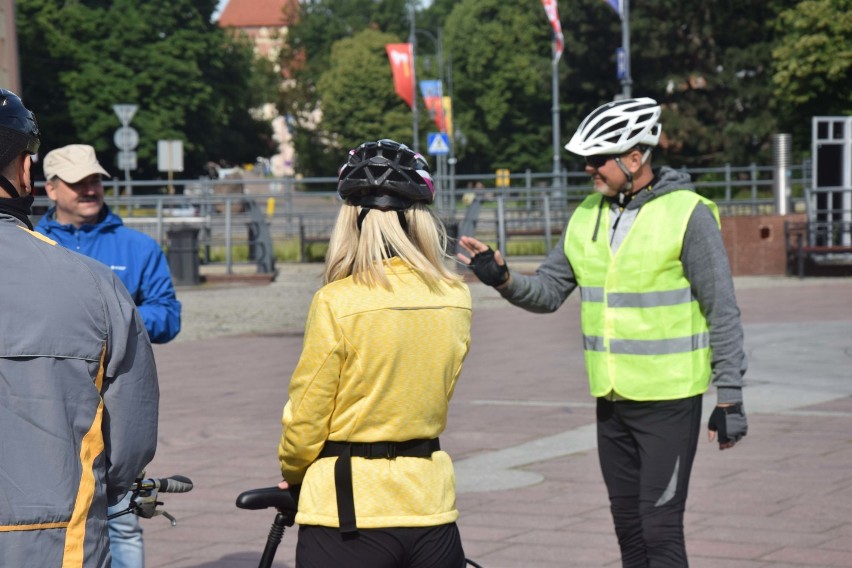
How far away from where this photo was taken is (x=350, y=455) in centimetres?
309

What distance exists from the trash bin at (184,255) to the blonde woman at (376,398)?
19023 mm

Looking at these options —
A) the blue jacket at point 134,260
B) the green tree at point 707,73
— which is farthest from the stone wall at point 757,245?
the green tree at point 707,73

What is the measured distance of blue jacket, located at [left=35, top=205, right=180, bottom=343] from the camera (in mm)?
5219

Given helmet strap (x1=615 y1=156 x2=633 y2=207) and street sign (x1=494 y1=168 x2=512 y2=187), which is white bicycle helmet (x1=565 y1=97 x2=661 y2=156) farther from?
street sign (x1=494 y1=168 x2=512 y2=187)

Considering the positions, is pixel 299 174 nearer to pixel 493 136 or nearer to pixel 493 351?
pixel 493 136

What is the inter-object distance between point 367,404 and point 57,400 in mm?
755

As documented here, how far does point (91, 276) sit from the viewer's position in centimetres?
266

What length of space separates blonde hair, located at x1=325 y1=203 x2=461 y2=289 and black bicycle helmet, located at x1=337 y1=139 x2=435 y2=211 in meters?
0.02

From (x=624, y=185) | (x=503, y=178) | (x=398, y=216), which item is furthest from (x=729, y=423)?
(x=503, y=178)

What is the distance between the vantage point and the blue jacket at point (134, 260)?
205 inches

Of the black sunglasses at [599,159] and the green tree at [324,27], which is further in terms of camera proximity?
the green tree at [324,27]

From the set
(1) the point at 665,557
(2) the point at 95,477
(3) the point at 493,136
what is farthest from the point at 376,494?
(3) the point at 493,136

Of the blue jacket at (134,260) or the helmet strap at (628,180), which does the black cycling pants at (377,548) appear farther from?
the blue jacket at (134,260)

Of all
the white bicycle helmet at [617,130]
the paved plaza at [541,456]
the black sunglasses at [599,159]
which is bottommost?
the paved plaza at [541,456]
